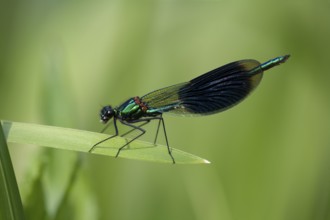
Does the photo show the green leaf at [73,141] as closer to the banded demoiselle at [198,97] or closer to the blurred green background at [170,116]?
the blurred green background at [170,116]

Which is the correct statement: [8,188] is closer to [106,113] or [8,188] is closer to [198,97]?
[106,113]

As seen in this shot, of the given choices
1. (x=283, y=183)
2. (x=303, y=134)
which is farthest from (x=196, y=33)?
(x=283, y=183)

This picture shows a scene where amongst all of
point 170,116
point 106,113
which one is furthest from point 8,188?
point 170,116

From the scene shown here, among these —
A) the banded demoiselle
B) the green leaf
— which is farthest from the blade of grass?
the banded demoiselle

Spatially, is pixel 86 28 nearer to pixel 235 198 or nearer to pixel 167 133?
pixel 167 133

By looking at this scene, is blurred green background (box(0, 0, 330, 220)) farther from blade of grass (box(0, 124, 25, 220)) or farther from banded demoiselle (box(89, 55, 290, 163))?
blade of grass (box(0, 124, 25, 220))

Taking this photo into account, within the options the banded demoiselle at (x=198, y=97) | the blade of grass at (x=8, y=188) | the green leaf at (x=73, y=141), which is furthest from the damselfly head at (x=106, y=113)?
the blade of grass at (x=8, y=188)
